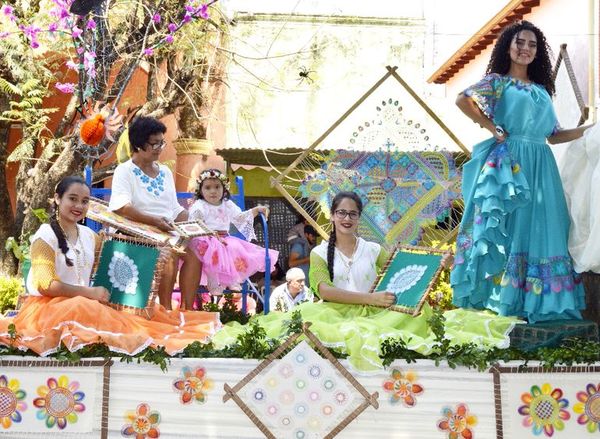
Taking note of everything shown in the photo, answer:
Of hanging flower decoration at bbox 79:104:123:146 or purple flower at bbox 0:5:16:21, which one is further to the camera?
purple flower at bbox 0:5:16:21

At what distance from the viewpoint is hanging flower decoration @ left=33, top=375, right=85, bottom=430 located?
13.3 ft

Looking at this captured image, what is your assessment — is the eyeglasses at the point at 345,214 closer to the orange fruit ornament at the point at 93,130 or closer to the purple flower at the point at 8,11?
the orange fruit ornament at the point at 93,130

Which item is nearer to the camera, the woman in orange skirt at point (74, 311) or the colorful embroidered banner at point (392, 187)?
the woman in orange skirt at point (74, 311)

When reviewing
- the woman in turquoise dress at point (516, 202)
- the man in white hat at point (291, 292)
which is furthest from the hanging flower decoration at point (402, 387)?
the man in white hat at point (291, 292)

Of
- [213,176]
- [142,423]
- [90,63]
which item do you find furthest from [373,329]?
[90,63]

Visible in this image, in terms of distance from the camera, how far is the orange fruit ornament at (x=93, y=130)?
24.9 feet

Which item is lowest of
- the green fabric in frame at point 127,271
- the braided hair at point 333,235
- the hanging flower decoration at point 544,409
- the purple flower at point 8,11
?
the hanging flower decoration at point 544,409

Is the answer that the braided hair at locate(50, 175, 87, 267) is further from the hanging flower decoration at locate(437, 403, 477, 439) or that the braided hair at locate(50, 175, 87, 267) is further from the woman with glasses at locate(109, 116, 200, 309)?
the hanging flower decoration at locate(437, 403, 477, 439)

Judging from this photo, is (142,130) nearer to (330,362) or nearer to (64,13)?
(330,362)

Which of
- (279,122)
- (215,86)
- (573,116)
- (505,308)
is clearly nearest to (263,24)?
(279,122)

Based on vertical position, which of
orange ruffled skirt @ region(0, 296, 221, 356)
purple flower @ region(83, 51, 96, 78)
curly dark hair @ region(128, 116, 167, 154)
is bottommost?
orange ruffled skirt @ region(0, 296, 221, 356)

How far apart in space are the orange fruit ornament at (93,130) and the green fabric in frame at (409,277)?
382cm

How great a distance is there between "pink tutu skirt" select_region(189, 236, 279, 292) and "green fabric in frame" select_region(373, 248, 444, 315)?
1.38 m

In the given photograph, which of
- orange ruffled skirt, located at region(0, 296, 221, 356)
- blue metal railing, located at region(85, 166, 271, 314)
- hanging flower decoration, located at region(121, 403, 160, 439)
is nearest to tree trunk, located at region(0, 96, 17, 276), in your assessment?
blue metal railing, located at region(85, 166, 271, 314)
